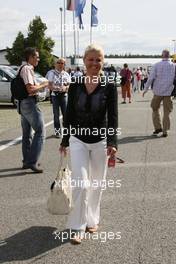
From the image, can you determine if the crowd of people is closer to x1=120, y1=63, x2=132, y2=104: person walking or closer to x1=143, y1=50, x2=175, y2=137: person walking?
x1=143, y1=50, x2=175, y2=137: person walking

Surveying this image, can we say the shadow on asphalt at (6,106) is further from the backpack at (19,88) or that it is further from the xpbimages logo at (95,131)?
the xpbimages logo at (95,131)

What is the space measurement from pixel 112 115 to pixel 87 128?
269 mm

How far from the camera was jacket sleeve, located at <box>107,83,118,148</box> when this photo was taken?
4.97 metres

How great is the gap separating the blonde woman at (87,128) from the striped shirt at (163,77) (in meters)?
7.51

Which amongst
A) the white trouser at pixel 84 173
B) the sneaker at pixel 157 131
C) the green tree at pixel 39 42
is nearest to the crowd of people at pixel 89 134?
the white trouser at pixel 84 173

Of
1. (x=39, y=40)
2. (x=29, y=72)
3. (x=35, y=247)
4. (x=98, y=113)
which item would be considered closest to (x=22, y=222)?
(x=35, y=247)

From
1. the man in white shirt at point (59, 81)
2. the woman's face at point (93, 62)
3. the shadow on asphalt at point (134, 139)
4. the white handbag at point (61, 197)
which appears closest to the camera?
the woman's face at point (93, 62)

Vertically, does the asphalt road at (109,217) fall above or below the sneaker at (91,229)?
below

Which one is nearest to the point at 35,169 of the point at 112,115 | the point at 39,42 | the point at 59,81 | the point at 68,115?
the point at 68,115

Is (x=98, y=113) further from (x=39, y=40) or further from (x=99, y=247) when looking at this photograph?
(x=39, y=40)

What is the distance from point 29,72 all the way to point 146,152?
3235 millimetres

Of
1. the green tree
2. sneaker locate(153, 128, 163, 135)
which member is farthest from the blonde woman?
the green tree

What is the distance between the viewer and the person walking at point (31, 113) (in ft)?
26.1

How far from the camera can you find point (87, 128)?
4.97 meters
